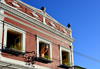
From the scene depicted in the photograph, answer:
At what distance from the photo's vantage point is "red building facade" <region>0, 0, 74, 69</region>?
13211mm

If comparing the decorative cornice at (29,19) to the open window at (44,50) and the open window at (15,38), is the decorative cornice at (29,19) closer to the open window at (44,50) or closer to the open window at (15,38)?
the open window at (44,50)

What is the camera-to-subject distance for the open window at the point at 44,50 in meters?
15.3

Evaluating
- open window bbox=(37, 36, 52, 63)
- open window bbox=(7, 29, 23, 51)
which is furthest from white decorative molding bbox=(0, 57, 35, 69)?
open window bbox=(37, 36, 52, 63)

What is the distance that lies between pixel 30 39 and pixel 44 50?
1.62 meters

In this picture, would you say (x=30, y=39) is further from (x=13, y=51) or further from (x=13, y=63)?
(x=13, y=63)

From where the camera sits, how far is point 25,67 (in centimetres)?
1362

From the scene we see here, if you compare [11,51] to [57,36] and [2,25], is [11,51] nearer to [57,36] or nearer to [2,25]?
[2,25]

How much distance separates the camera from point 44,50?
1568cm

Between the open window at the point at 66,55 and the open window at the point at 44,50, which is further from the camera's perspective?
the open window at the point at 66,55

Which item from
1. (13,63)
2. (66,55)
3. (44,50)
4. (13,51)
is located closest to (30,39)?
(44,50)

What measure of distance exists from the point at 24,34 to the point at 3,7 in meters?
2.67

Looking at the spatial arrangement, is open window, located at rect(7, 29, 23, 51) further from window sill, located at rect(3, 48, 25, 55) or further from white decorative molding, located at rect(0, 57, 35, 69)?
white decorative molding, located at rect(0, 57, 35, 69)

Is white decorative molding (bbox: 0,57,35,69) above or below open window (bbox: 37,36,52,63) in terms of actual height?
below

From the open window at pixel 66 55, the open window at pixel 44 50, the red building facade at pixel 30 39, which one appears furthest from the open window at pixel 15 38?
the open window at pixel 66 55
